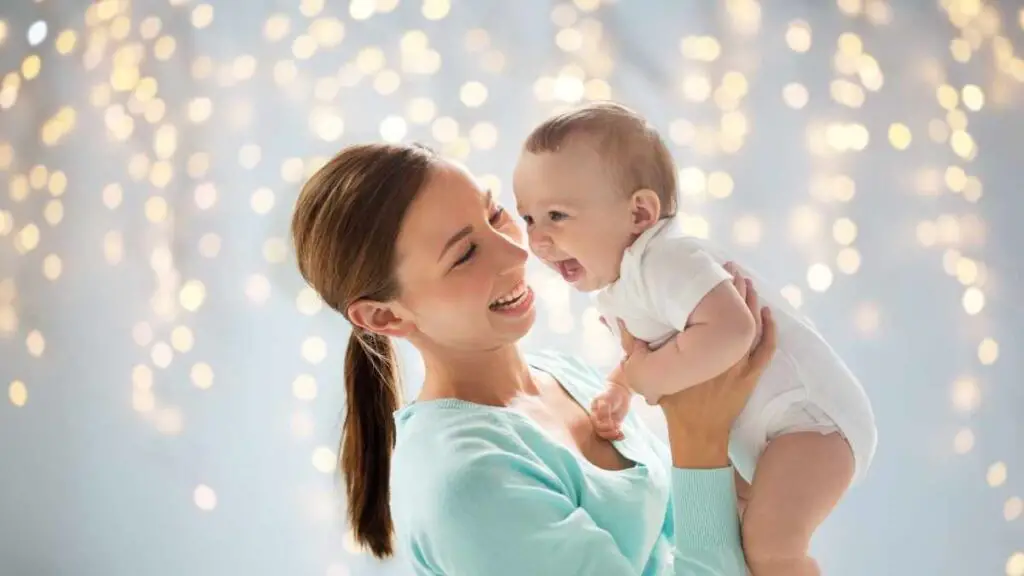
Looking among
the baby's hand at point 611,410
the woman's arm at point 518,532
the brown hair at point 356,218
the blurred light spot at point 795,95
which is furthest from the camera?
the blurred light spot at point 795,95

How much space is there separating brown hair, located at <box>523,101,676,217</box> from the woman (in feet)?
0.45

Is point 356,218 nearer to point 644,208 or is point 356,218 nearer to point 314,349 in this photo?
point 644,208

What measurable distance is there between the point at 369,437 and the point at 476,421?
0.26 m

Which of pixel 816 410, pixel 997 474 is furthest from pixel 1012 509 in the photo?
pixel 816 410

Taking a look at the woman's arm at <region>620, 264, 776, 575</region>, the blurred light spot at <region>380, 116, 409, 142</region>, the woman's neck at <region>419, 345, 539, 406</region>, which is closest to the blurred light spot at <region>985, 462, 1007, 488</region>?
the woman's arm at <region>620, 264, 776, 575</region>

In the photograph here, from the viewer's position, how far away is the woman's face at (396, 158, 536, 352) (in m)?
1.28

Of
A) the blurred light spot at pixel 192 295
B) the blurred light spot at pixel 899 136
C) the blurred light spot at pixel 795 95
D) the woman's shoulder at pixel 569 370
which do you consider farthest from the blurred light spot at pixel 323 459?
the blurred light spot at pixel 899 136

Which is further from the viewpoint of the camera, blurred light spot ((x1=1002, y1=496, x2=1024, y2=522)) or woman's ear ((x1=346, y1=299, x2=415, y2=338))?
blurred light spot ((x1=1002, y1=496, x2=1024, y2=522))

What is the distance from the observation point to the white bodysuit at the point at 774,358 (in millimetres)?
1211

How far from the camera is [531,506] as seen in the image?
1.15 meters

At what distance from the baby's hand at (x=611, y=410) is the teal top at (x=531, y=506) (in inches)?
1.7

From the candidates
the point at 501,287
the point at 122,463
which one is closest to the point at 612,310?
the point at 501,287

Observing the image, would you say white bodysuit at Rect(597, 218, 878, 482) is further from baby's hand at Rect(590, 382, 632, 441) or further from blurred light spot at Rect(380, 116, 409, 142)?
blurred light spot at Rect(380, 116, 409, 142)

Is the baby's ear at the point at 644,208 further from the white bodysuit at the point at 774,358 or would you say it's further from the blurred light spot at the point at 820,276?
the blurred light spot at the point at 820,276
